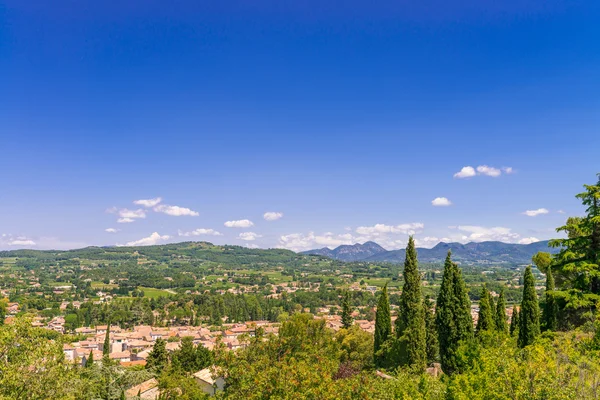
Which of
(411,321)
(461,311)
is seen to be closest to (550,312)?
(461,311)

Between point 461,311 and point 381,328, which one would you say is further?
point 381,328

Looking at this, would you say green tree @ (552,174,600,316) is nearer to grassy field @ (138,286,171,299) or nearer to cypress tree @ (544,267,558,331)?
cypress tree @ (544,267,558,331)

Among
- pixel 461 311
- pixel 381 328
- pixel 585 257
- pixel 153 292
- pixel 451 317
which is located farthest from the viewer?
pixel 153 292

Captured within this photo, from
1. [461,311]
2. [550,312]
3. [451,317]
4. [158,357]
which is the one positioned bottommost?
[158,357]

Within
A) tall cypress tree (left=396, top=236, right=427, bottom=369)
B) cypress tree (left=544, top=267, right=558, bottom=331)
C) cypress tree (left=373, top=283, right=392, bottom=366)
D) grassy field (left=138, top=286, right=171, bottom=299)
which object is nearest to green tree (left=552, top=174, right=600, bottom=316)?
cypress tree (left=544, top=267, right=558, bottom=331)

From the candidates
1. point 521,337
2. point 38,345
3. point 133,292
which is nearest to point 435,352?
point 521,337

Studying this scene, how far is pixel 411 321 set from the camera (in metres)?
25.6

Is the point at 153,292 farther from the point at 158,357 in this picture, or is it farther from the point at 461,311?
the point at 461,311

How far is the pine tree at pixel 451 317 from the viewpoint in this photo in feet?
78.9

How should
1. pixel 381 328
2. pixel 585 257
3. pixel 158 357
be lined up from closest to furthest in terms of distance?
1. pixel 585 257
2. pixel 381 328
3. pixel 158 357

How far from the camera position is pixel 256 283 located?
186m

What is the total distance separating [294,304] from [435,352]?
96.6 m

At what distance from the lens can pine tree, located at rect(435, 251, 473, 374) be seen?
24047 mm

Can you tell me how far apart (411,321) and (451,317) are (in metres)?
2.47
